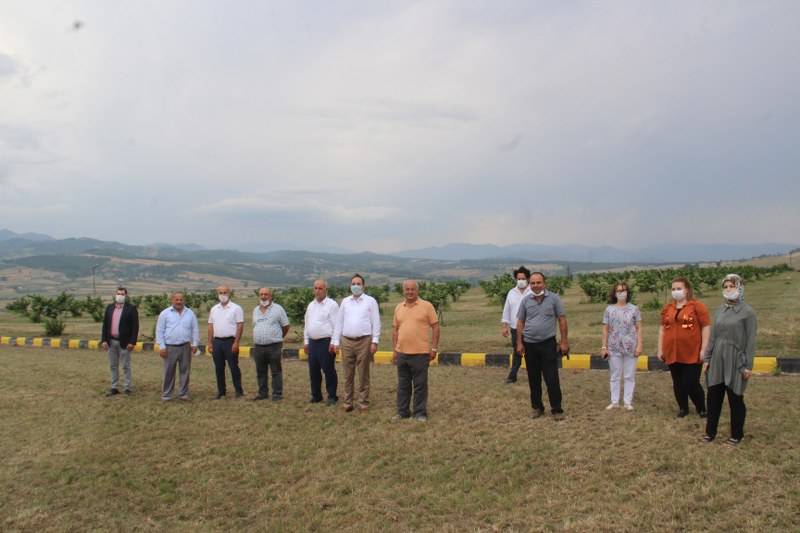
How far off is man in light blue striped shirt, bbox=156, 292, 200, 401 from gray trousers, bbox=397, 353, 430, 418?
155 inches

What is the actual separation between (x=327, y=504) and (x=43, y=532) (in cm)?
262

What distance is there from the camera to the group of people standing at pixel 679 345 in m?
6.13

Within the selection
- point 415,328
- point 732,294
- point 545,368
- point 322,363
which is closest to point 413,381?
point 415,328

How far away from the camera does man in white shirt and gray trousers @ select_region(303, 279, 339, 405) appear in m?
8.88

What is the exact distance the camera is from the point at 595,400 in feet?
28.2

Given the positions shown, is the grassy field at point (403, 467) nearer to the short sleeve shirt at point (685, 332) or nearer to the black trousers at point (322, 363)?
the black trousers at point (322, 363)

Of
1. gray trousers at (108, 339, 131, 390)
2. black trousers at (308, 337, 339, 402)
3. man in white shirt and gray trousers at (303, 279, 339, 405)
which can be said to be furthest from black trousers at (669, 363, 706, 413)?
gray trousers at (108, 339, 131, 390)

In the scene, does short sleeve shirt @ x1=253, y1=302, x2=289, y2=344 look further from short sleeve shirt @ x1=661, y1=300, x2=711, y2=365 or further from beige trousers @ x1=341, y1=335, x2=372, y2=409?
short sleeve shirt @ x1=661, y1=300, x2=711, y2=365

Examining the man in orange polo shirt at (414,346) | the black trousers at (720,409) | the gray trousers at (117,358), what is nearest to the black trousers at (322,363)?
the man in orange polo shirt at (414,346)

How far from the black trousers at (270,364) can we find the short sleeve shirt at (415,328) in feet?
8.18

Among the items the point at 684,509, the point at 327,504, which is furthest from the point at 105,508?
the point at 684,509

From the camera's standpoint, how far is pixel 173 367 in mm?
9883

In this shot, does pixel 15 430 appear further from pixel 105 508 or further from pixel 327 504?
pixel 327 504

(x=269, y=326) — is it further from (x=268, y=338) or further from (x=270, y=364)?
Answer: (x=270, y=364)
